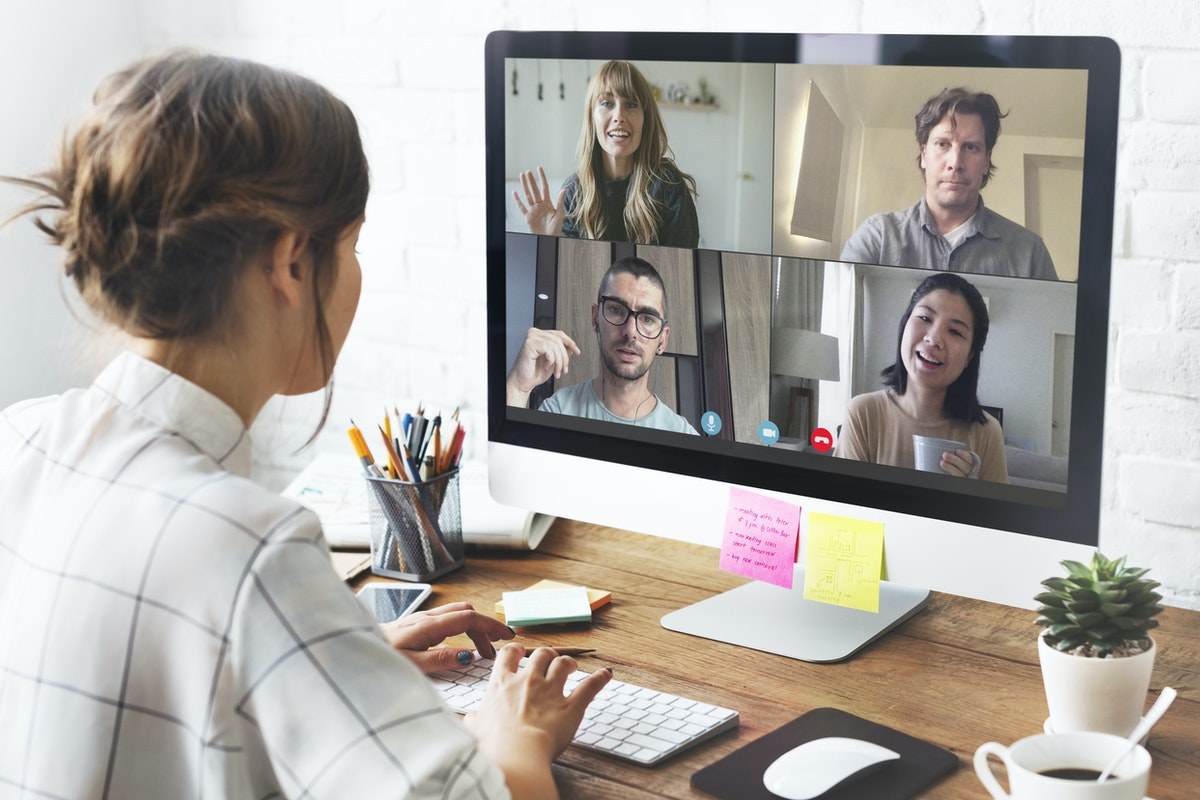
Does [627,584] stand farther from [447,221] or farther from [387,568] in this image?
[447,221]

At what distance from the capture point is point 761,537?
119 centimetres

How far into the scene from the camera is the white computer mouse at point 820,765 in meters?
0.90

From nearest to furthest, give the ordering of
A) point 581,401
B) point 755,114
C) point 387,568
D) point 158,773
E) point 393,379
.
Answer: point 158,773 → point 755,114 → point 581,401 → point 387,568 → point 393,379

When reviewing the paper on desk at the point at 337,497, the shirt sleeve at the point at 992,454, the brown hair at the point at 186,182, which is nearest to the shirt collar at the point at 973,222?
the shirt sleeve at the point at 992,454

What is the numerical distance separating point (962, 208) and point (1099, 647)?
355 millimetres

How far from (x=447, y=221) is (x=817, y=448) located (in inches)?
33.1

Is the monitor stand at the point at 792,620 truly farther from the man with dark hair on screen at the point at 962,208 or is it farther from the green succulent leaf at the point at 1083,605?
the man with dark hair on screen at the point at 962,208

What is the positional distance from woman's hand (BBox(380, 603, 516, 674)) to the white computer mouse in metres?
0.32

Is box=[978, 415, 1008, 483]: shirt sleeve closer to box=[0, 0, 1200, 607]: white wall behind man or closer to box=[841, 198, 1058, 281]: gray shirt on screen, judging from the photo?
box=[841, 198, 1058, 281]: gray shirt on screen

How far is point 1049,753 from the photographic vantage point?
2.76 ft

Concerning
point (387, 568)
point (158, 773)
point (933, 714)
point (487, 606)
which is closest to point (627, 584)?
point (487, 606)

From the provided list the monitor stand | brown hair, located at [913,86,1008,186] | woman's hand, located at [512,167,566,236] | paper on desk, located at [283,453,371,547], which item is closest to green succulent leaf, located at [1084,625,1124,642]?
the monitor stand

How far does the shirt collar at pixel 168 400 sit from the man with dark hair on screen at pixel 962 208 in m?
0.56

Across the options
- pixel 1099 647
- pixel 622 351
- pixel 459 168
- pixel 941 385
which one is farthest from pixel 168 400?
pixel 459 168
